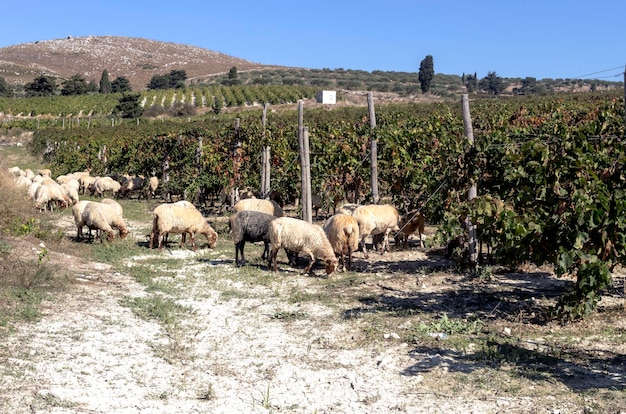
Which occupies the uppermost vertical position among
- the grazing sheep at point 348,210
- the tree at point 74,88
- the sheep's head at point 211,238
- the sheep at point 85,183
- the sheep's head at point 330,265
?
the tree at point 74,88

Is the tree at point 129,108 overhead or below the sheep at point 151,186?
overhead

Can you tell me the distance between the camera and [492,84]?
116 meters

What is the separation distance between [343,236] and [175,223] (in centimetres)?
418

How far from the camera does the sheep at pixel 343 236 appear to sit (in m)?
11.6

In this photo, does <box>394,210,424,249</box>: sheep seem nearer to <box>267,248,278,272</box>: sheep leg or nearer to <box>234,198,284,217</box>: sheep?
<box>234,198,284,217</box>: sheep

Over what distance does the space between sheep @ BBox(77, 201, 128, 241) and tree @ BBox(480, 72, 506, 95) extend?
102412 millimetres

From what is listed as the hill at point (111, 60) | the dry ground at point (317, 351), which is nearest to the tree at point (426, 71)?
Result: the hill at point (111, 60)

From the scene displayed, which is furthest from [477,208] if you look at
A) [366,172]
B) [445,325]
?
[366,172]

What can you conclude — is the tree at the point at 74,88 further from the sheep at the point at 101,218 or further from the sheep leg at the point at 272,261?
the sheep leg at the point at 272,261

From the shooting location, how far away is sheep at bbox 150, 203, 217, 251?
13391 mm

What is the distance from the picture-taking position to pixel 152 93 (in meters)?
82.5

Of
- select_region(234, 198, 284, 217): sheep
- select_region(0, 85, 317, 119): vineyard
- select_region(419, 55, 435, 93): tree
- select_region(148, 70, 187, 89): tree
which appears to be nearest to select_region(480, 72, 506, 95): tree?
select_region(419, 55, 435, 93): tree

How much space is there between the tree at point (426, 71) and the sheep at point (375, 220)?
95.0m

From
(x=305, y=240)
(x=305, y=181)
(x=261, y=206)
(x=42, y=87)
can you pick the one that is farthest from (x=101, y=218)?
(x=42, y=87)
